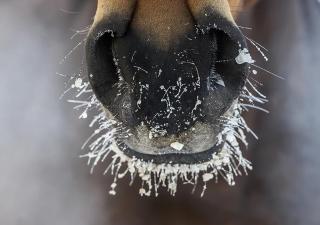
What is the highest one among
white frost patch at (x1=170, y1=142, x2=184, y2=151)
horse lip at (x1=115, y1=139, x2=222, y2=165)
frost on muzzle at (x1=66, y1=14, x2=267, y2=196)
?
frost on muzzle at (x1=66, y1=14, x2=267, y2=196)

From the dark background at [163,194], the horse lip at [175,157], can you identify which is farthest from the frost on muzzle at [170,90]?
the dark background at [163,194]

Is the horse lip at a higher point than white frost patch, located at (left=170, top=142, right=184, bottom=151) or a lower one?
lower

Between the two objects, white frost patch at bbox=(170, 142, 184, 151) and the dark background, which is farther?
the dark background

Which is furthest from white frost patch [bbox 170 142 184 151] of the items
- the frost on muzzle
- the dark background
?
the dark background

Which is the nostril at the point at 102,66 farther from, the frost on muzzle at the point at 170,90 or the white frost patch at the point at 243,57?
the white frost patch at the point at 243,57

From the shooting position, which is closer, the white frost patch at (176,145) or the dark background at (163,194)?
the white frost patch at (176,145)

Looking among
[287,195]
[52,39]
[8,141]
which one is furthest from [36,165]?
[287,195]

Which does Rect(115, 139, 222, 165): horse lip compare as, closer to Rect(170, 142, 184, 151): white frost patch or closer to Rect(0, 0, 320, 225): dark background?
Rect(170, 142, 184, 151): white frost patch

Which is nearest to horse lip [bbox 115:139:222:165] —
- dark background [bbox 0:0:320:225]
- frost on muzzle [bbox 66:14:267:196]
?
frost on muzzle [bbox 66:14:267:196]

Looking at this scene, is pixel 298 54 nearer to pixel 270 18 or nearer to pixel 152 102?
pixel 270 18
